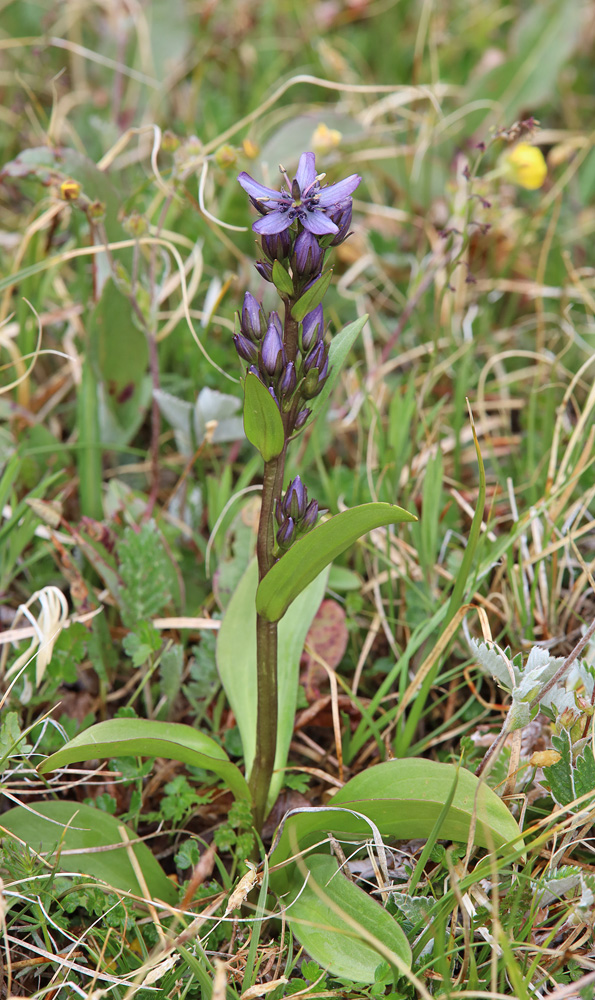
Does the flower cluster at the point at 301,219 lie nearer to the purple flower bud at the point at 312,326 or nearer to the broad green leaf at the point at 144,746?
the purple flower bud at the point at 312,326

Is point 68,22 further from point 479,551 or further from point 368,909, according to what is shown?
point 368,909

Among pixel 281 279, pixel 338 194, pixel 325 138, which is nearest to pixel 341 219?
pixel 338 194

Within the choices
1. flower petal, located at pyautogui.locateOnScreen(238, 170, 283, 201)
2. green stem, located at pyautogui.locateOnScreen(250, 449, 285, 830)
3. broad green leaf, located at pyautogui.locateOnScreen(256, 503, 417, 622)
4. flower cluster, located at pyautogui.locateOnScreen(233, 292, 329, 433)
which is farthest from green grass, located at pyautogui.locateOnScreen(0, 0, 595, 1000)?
flower petal, located at pyautogui.locateOnScreen(238, 170, 283, 201)

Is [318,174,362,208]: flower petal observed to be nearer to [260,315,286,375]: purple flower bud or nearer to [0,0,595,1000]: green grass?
[260,315,286,375]: purple flower bud

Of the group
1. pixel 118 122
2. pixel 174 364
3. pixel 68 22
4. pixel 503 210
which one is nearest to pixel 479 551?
pixel 174 364

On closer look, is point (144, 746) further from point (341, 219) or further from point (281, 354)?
point (341, 219)
